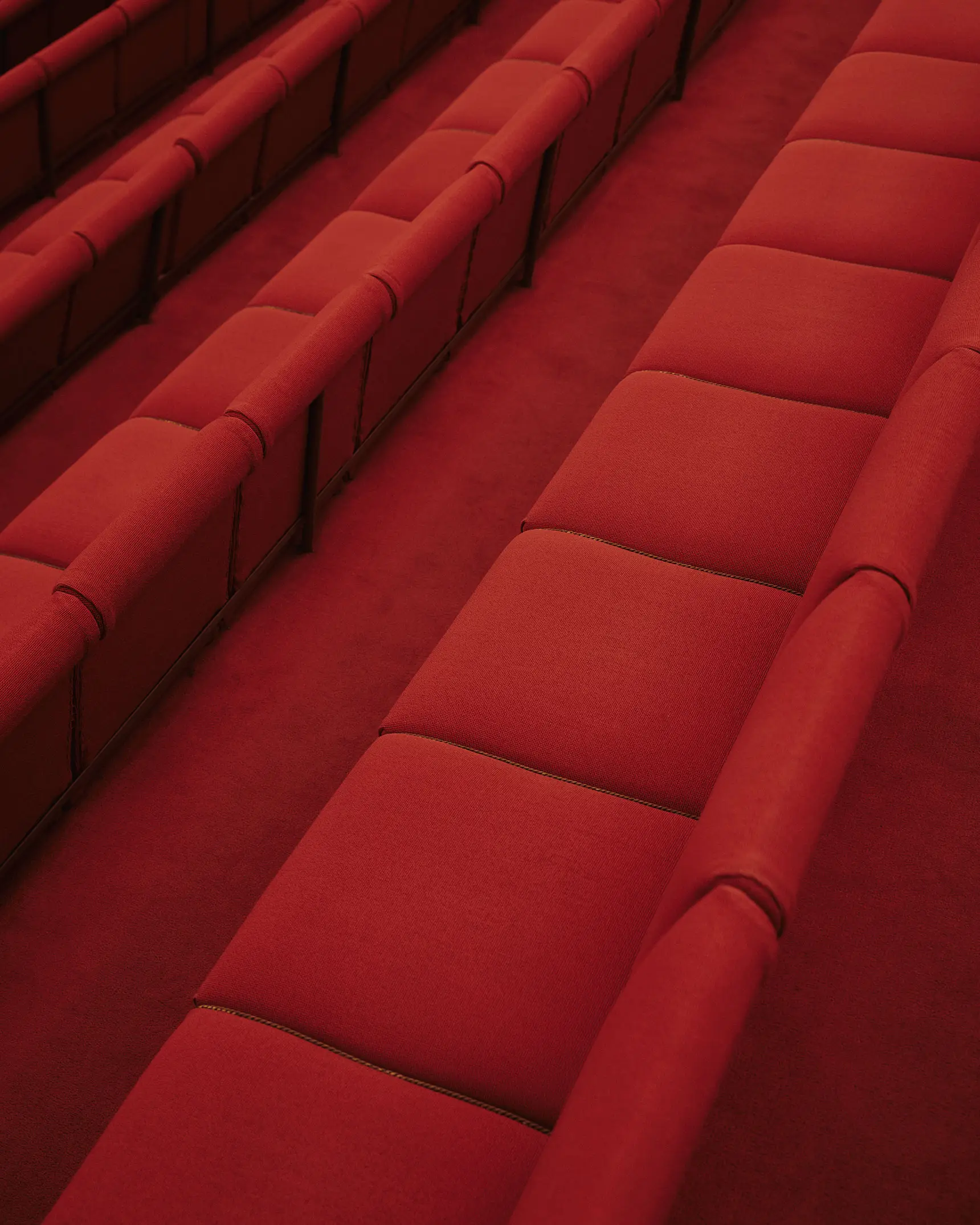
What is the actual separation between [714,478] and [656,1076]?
2.26 ft

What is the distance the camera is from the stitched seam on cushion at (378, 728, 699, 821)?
896 millimetres

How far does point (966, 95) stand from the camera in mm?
1719

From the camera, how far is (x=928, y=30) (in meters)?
1.88

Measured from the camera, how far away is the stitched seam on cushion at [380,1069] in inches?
29.0

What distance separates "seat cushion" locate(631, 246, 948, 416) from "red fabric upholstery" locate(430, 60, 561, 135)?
0.61 metres

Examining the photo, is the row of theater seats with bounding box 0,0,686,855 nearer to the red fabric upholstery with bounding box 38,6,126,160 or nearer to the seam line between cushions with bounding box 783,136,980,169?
the seam line between cushions with bounding box 783,136,980,169

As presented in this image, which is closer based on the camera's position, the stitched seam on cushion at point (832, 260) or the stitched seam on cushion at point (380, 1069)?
the stitched seam on cushion at point (380, 1069)

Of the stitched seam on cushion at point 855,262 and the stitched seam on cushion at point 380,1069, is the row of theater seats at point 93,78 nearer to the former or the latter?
the stitched seam on cushion at point 855,262

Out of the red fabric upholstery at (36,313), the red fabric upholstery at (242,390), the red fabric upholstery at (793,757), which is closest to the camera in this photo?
the red fabric upholstery at (793,757)

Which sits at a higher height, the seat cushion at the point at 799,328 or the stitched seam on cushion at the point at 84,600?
the seat cushion at the point at 799,328

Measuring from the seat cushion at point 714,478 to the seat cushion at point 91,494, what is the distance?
0.44 m

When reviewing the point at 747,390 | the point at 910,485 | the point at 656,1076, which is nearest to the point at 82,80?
the point at 747,390

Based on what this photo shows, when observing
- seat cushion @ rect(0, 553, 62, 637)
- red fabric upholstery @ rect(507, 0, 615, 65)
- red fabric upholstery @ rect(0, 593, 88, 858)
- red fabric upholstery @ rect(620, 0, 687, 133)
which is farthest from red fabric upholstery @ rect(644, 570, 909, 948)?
red fabric upholstery @ rect(507, 0, 615, 65)

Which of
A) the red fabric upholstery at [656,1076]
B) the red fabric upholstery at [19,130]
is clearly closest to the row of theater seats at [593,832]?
the red fabric upholstery at [656,1076]
